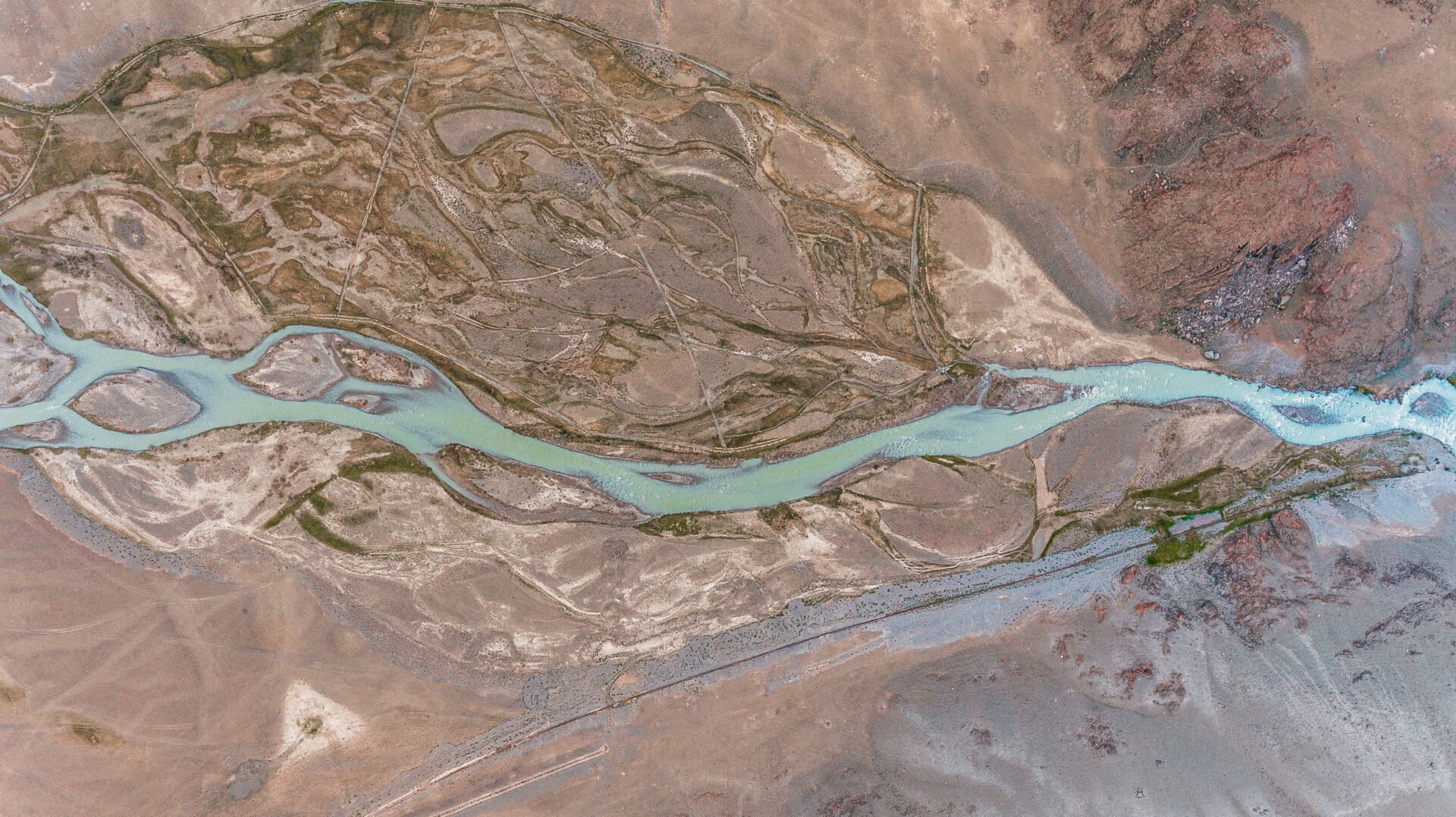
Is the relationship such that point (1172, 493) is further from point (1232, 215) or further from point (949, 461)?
point (1232, 215)

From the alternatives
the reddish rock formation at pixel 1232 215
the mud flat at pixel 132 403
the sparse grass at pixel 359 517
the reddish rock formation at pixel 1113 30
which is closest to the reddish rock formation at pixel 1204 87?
the reddish rock formation at pixel 1113 30

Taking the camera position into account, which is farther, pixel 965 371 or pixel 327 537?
pixel 965 371

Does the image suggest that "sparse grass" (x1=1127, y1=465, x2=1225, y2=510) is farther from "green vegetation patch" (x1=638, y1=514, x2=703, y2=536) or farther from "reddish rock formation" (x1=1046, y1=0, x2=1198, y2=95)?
"green vegetation patch" (x1=638, y1=514, x2=703, y2=536)

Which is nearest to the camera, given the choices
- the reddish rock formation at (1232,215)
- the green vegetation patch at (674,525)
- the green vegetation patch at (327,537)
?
the reddish rock formation at (1232,215)

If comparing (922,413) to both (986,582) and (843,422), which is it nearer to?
(843,422)

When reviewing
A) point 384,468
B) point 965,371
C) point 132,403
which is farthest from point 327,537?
point 965,371

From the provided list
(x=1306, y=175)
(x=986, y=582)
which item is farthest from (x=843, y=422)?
(x=1306, y=175)

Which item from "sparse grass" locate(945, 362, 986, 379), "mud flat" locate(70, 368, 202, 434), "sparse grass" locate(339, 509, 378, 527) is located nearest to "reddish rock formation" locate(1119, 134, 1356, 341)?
"sparse grass" locate(945, 362, 986, 379)

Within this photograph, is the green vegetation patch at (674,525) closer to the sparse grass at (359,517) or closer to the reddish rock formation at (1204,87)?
the sparse grass at (359,517)
